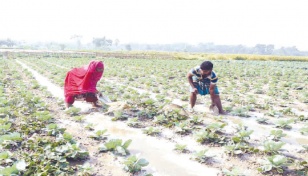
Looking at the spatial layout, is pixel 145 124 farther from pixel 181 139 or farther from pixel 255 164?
pixel 255 164

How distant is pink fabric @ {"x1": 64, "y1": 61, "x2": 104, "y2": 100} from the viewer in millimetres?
6387

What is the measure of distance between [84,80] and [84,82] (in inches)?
1.8

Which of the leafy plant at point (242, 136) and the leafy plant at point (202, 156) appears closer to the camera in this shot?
the leafy plant at point (202, 156)

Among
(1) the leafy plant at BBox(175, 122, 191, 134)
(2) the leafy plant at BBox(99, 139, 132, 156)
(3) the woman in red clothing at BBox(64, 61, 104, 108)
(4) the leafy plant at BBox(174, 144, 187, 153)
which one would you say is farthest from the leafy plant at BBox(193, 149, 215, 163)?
(3) the woman in red clothing at BBox(64, 61, 104, 108)

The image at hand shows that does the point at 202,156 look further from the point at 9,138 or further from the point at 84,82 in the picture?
the point at 84,82

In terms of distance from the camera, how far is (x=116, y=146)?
4066 mm

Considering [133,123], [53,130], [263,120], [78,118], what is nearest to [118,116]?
[133,123]

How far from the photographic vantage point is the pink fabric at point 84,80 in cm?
639

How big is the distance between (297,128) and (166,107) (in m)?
2.72

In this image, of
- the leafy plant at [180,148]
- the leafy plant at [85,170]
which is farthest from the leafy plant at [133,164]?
the leafy plant at [180,148]

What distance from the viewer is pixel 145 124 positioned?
568cm

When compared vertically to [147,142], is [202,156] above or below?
above

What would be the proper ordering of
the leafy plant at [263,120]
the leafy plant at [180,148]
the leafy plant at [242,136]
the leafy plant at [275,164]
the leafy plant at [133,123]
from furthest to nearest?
the leafy plant at [263,120]
the leafy plant at [133,123]
the leafy plant at [242,136]
the leafy plant at [180,148]
the leafy plant at [275,164]

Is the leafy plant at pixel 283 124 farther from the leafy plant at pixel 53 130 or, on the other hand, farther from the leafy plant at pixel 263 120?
the leafy plant at pixel 53 130
